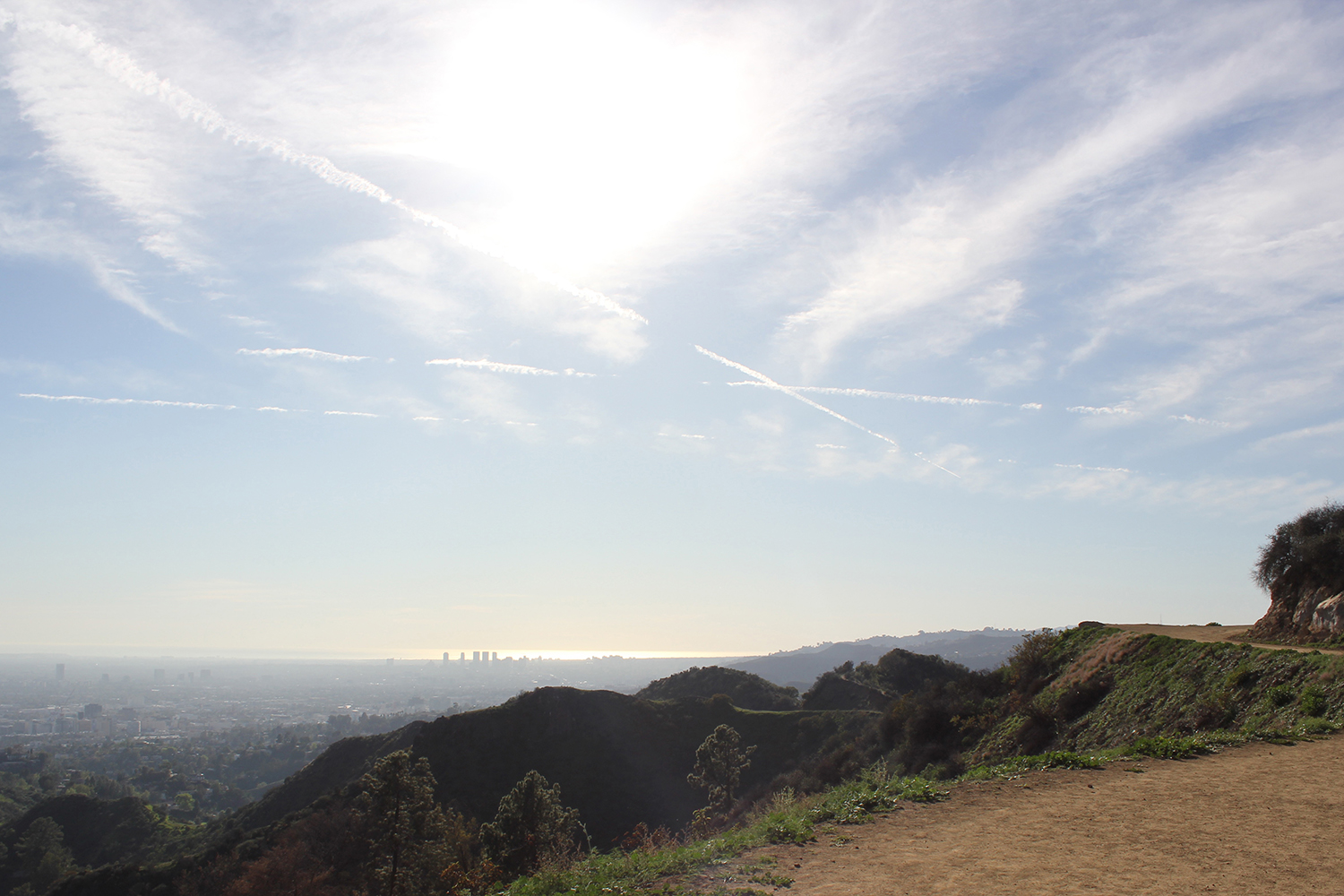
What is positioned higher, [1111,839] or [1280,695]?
[1280,695]

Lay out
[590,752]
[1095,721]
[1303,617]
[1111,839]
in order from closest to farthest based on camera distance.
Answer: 1. [1111,839]
2. [1095,721]
3. [1303,617]
4. [590,752]

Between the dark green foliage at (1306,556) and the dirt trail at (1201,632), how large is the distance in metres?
2.05

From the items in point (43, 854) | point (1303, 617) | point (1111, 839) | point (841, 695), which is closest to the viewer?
point (1111, 839)

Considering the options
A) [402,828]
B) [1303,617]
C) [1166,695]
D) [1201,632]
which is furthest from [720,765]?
[1303,617]

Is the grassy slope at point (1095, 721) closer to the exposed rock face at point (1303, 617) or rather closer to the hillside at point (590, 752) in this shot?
the exposed rock face at point (1303, 617)

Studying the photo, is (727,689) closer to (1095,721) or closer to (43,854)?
(1095,721)

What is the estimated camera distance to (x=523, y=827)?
2950 centimetres

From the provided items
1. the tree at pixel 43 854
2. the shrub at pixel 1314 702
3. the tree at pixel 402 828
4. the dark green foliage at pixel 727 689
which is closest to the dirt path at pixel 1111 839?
the shrub at pixel 1314 702

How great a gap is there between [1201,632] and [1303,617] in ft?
17.0

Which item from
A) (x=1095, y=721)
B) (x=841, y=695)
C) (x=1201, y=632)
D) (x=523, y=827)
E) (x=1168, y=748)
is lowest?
(x=841, y=695)

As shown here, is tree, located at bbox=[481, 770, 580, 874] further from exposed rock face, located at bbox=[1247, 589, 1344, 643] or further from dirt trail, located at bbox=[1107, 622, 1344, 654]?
exposed rock face, located at bbox=[1247, 589, 1344, 643]

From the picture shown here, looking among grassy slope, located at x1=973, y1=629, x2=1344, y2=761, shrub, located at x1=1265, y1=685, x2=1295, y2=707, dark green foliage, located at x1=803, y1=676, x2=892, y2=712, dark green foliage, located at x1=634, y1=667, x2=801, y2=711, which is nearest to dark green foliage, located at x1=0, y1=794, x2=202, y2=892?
dark green foliage, located at x1=634, y1=667, x2=801, y2=711

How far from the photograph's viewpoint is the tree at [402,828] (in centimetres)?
2636

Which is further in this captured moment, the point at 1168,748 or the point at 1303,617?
the point at 1303,617
